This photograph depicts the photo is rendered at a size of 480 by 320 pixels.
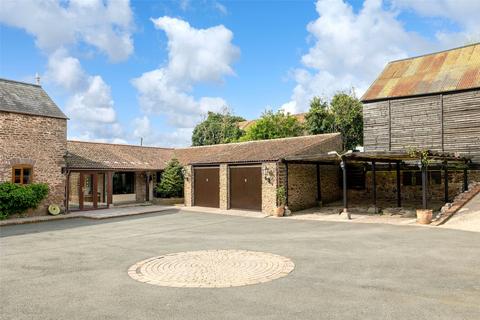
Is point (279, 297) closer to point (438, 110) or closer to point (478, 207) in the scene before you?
point (478, 207)

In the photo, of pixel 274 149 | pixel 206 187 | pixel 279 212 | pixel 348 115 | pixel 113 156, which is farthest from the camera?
pixel 348 115

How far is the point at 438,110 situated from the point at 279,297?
64.3 feet

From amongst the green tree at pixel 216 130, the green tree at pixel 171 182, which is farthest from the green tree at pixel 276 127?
the green tree at pixel 171 182

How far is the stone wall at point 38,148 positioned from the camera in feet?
56.6

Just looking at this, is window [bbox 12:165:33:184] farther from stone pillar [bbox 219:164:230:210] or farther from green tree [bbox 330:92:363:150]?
green tree [bbox 330:92:363:150]

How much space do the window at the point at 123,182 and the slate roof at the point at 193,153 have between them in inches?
44.2

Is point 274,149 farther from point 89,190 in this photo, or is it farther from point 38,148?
point 89,190

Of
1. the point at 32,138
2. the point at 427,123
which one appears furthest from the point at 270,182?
the point at 32,138

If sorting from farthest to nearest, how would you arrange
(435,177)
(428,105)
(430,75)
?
(430,75) → (428,105) → (435,177)

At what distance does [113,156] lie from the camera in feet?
80.6

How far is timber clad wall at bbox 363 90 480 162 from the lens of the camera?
2036 cm

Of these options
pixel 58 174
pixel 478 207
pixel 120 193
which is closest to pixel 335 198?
pixel 478 207

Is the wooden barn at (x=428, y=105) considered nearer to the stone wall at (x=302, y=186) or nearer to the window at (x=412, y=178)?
the window at (x=412, y=178)

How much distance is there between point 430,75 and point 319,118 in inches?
509
